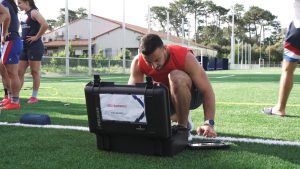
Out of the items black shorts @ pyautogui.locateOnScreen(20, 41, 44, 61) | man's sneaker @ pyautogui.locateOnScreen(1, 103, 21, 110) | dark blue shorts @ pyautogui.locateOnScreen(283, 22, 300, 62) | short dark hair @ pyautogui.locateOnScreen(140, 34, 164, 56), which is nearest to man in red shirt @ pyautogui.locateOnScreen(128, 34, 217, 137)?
short dark hair @ pyautogui.locateOnScreen(140, 34, 164, 56)

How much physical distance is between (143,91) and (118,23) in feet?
202

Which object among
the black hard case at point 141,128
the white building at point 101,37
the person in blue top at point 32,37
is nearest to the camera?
the black hard case at point 141,128

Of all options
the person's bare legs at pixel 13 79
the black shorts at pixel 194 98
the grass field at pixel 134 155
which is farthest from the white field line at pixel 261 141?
the person's bare legs at pixel 13 79

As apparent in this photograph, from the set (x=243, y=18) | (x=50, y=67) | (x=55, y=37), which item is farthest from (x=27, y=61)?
(x=243, y=18)

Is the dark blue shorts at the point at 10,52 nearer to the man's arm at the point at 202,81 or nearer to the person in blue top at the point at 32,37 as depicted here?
the person in blue top at the point at 32,37

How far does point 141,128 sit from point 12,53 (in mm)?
3670

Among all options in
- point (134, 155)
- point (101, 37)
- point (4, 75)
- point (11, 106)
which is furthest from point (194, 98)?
point (101, 37)

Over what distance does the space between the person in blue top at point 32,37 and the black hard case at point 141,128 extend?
157 inches

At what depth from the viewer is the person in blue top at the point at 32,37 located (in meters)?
6.91

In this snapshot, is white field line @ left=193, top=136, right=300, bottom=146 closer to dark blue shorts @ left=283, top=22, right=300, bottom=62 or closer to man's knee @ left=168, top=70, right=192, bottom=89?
man's knee @ left=168, top=70, right=192, bottom=89

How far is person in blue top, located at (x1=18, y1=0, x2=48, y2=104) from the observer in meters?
6.91

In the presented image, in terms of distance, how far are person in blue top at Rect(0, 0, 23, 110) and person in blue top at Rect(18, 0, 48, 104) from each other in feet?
1.97

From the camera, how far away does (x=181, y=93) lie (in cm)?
341

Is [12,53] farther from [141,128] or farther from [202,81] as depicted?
[141,128]
